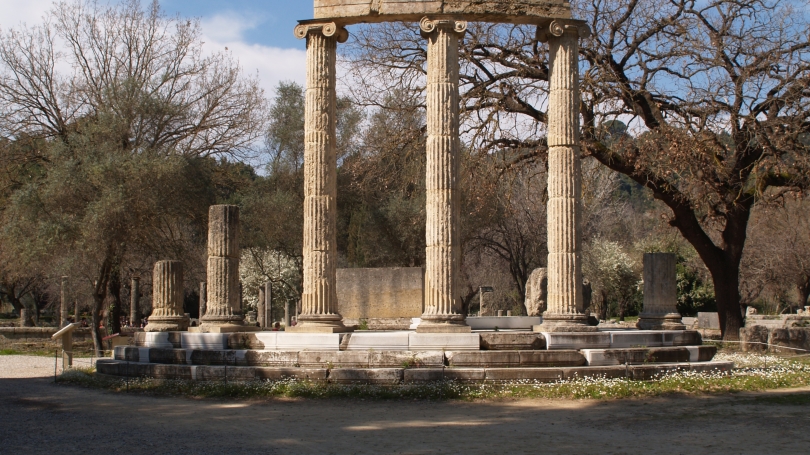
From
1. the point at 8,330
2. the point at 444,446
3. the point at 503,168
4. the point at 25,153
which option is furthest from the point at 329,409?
the point at 8,330

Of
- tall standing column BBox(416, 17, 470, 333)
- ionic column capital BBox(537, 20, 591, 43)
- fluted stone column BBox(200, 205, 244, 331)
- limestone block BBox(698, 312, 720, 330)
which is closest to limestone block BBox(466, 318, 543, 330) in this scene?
tall standing column BBox(416, 17, 470, 333)

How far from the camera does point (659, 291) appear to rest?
59.3 ft

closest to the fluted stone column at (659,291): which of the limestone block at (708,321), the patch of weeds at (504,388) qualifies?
the patch of weeds at (504,388)

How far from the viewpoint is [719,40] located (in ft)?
64.2

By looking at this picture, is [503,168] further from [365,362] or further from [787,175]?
[365,362]

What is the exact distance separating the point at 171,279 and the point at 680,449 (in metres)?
12.5

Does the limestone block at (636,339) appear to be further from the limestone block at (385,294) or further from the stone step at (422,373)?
the limestone block at (385,294)

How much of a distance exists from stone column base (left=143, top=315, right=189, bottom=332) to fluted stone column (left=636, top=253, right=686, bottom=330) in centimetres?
1021

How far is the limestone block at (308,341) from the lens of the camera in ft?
48.0

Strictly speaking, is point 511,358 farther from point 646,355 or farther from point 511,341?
point 646,355

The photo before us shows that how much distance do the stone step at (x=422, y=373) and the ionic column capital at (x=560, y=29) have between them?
628cm

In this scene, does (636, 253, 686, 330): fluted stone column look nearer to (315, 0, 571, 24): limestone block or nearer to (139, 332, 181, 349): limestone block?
(315, 0, 571, 24): limestone block

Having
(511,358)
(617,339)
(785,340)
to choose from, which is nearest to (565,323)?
(617,339)

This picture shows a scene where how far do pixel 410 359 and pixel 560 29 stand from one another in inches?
267
